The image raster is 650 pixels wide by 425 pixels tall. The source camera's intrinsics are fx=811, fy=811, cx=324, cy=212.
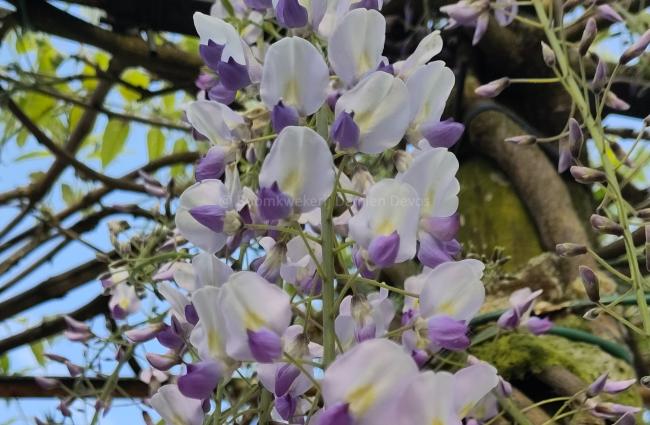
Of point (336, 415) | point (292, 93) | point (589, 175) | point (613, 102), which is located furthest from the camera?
point (613, 102)

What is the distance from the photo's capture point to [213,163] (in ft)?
1.41

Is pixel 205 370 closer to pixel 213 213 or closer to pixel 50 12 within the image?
pixel 213 213

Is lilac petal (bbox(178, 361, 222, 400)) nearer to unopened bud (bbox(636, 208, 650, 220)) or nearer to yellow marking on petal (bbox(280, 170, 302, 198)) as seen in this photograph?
A: yellow marking on petal (bbox(280, 170, 302, 198))

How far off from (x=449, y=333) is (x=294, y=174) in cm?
10

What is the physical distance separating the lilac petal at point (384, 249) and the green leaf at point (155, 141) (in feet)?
3.92

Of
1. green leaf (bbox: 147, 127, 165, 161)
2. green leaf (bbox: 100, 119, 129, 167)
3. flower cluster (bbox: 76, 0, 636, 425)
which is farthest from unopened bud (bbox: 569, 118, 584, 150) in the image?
green leaf (bbox: 147, 127, 165, 161)

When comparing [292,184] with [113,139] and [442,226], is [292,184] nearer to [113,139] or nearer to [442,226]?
[442,226]

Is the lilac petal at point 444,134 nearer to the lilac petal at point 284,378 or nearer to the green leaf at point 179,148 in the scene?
the lilac petal at point 284,378

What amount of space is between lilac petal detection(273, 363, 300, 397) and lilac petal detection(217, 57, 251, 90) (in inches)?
6.4

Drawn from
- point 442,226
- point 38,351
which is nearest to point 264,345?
point 442,226

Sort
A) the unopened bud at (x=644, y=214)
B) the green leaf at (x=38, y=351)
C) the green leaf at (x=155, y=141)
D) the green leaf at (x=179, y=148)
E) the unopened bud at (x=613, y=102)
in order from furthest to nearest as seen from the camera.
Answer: the green leaf at (x=179, y=148) → the green leaf at (x=155, y=141) → the green leaf at (x=38, y=351) → the unopened bud at (x=613, y=102) → the unopened bud at (x=644, y=214)

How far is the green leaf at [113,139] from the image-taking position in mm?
1367

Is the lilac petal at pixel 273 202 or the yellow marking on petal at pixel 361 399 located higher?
the lilac petal at pixel 273 202

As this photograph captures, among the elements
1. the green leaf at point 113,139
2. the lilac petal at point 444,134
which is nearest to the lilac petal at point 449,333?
the lilac petal at point 444,134
